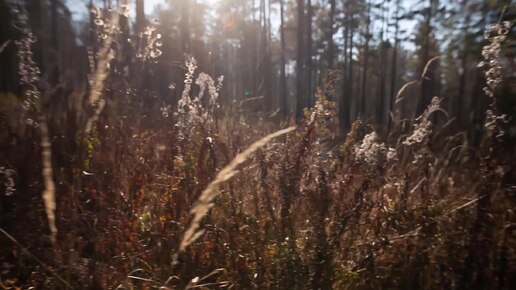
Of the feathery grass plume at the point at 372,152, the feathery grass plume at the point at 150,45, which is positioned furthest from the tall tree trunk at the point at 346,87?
the feathery grass plume at the point at 372,152

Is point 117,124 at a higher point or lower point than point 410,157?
higher

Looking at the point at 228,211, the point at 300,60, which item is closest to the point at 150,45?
the point at 228,211

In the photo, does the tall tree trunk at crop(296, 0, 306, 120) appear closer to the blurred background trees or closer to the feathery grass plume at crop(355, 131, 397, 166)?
the blurred background trees

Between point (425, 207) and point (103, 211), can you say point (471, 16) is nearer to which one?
point (425, 207)

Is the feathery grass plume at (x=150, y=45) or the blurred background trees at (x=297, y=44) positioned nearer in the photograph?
the feathery grass plume at (x=150, y=45)

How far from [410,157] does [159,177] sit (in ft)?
6.05

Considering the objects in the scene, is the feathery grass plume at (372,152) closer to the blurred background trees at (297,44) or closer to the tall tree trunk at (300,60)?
the blurred background trees at (297,44)

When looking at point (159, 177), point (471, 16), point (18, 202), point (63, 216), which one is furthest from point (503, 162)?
point (471, 16)

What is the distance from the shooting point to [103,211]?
92.0 inches

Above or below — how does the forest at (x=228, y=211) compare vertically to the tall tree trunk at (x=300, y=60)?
below

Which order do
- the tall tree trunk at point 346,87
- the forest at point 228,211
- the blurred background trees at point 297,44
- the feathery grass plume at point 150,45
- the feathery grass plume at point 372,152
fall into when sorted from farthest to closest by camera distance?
the tall tree trunk at point 346,87
the blurred background trees at point 297,44
the feathery grass plume at point 150,45
the feathery grass plume at point 372,152
the forest at point 228,211

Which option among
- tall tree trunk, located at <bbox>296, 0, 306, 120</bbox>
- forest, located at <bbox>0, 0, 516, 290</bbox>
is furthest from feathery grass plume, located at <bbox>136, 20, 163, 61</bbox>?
tall tree trunk, located at <bbox>296, 0, 306, 120</bbox>

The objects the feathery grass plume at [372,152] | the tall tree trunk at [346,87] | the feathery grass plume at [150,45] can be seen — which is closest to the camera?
the feathery grass plume at [372,152]

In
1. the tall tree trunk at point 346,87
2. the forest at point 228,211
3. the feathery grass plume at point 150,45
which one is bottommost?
the forest at point 228,211
